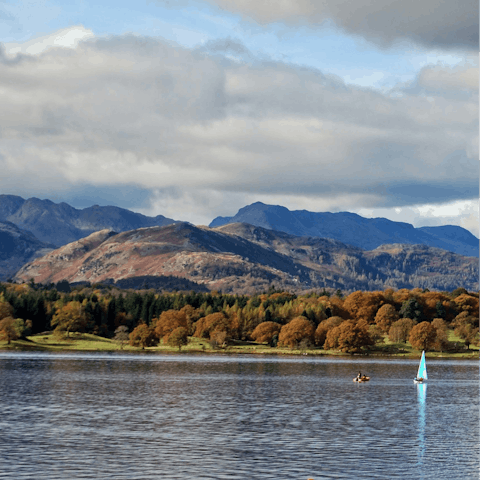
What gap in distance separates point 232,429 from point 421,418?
99.8 ft

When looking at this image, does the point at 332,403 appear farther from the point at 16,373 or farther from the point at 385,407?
the point at 16,373

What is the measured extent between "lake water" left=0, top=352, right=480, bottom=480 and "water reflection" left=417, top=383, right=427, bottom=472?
0.20m

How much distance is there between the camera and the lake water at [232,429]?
5888cm

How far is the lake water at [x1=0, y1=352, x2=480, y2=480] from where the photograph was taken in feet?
193

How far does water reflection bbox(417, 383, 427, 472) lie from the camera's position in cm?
6811

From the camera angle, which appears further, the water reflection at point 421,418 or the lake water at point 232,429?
the water reflection at point 421,418

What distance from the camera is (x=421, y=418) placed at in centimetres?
9800

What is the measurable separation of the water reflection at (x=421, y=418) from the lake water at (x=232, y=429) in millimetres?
205

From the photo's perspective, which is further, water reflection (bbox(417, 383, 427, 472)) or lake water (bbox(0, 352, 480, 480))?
water reflection (bbox(417, 383, 427, 472))

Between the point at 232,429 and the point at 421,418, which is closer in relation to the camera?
the point at 232,429

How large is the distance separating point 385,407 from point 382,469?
174 ft

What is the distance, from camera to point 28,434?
245 ft

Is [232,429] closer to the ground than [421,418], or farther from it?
farther from it

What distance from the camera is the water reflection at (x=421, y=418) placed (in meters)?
68.1
